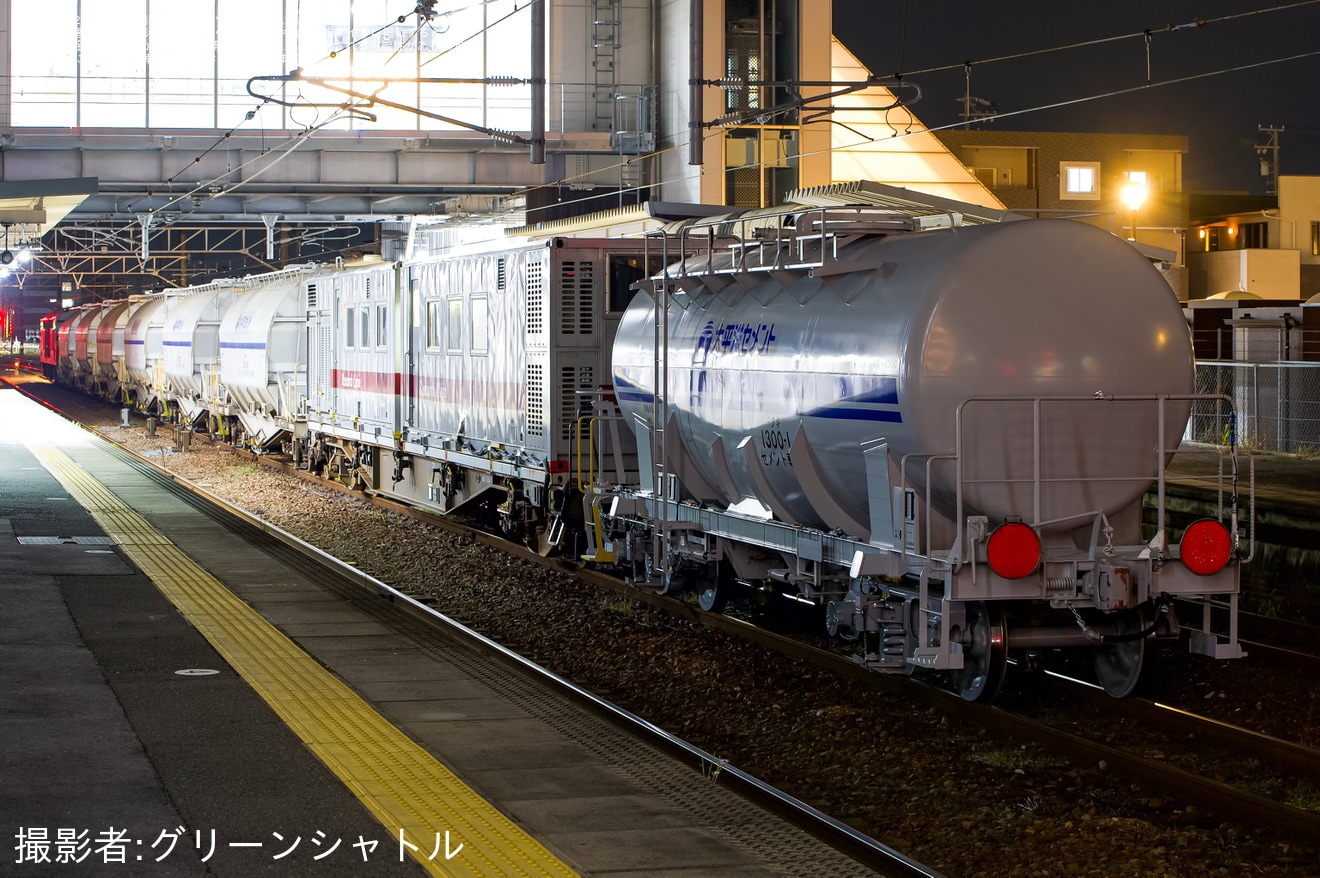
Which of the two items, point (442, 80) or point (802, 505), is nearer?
point (802, 505)

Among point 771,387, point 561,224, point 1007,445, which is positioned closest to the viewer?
point 1007,445

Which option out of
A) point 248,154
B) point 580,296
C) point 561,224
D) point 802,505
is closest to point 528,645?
point 802,505

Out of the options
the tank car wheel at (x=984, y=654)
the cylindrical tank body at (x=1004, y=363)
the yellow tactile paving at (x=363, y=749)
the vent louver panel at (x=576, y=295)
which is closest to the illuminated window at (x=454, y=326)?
the vent louver panel at (x=576, y=295)

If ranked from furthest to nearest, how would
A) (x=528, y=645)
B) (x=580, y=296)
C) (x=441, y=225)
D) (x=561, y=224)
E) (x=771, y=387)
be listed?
(x=441, y=225) < (x=561, y=224) < (x=580, y=296) < (x=528, y=645) < (x=771, y=387)

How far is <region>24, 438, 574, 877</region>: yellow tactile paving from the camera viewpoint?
7.33m

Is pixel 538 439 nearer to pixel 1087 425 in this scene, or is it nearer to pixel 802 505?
pixel 802 505

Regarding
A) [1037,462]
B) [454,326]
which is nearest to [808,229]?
[1037,462]

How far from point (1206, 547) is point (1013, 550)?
1553mm

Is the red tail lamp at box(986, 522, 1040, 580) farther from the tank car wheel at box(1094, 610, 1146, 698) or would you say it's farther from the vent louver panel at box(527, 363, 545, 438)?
the vent louver panel at box(527, 363, 545, 438)

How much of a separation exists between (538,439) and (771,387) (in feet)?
18.5

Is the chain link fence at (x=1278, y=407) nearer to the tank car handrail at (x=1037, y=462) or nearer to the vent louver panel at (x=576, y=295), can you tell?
the vent louver panel at (x=576, y=295)

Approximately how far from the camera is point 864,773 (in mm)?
9273

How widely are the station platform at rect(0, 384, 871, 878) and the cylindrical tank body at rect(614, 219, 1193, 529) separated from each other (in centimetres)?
272

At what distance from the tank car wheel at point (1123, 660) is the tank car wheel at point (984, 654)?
98 centimetres
